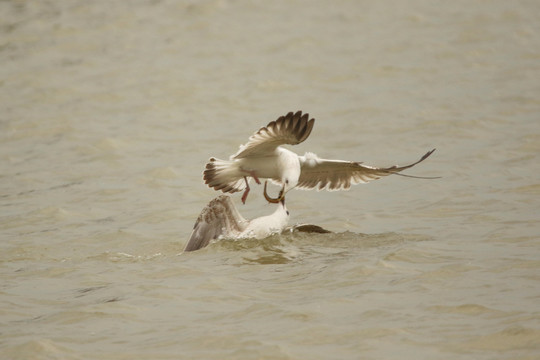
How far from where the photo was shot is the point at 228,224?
817 cm

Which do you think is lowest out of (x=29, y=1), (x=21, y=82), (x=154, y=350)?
(x=154, y=350)

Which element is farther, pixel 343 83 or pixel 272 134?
pixel 343 83

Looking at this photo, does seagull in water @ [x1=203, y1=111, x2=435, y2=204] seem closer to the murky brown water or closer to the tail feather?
the tail feather

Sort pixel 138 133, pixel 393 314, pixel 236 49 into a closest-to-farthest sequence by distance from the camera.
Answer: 1. pixel 393 314
2. pixel 138 133
3. pixel 236 49

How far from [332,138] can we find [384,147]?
0.90m

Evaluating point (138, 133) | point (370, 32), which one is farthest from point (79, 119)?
point (370, 32)

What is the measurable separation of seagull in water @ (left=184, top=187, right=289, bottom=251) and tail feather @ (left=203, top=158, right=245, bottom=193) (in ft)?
0.73

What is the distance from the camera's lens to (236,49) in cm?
1838

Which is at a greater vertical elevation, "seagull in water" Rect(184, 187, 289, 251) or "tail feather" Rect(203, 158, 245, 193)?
"tail feather" Rect(203, 158, 245, 193)

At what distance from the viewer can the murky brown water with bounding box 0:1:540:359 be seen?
620cm

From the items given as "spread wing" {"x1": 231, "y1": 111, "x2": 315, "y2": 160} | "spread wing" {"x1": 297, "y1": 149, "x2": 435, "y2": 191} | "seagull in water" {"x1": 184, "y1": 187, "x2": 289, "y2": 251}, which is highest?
"spread wing" {"x1": 231, "y1": 111, "x2": 315, "y2": 160}

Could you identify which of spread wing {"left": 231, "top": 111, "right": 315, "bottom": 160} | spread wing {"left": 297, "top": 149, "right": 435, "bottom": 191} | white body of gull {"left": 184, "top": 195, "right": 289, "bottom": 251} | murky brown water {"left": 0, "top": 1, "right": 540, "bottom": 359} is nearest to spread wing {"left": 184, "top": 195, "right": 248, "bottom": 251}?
white body of gull {"left": 184, "top": 195, "right": 289, "bottom": 251}

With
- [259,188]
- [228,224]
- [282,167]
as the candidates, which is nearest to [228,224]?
[228,224]

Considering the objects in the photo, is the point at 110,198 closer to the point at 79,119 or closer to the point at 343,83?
the point at 79,119
